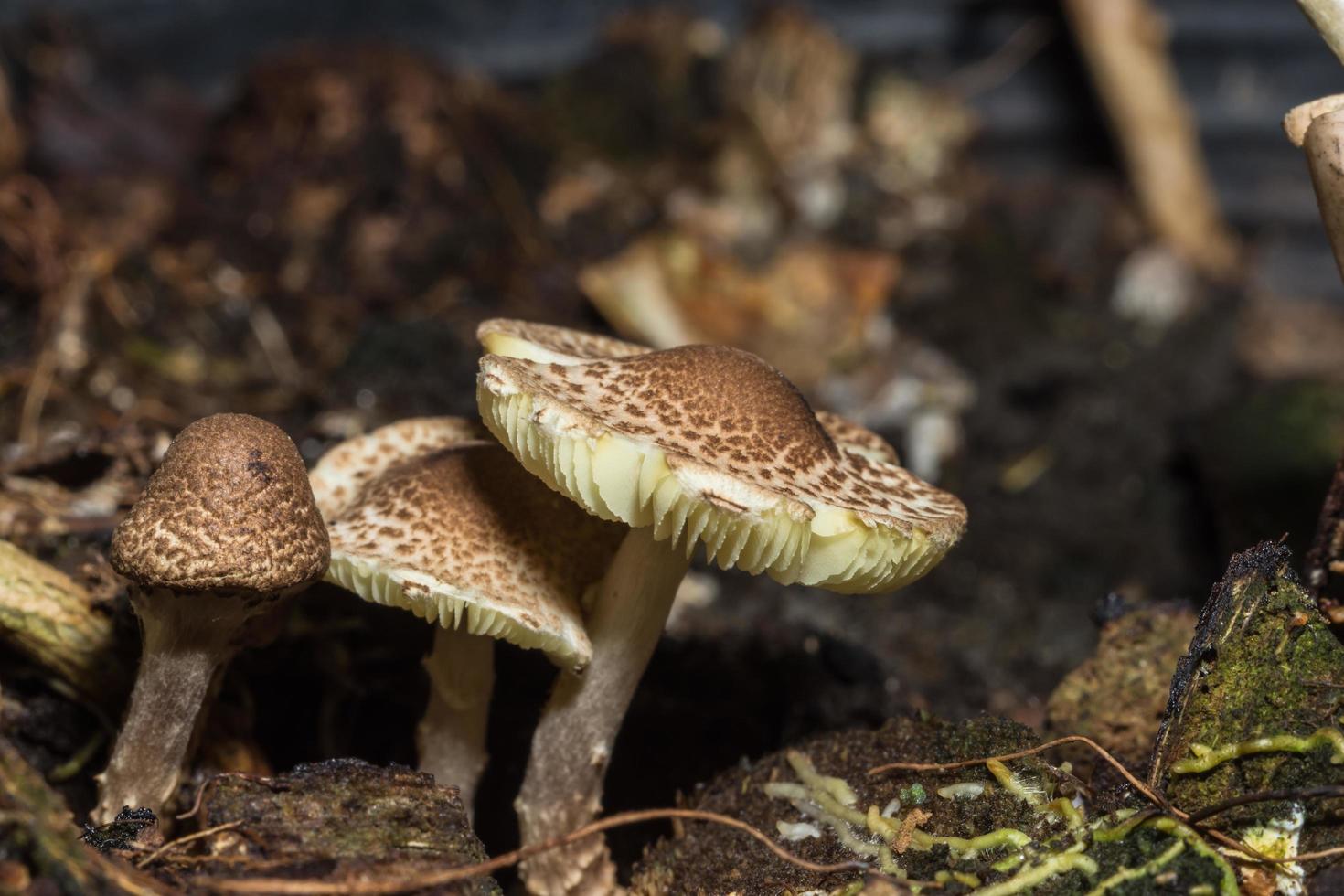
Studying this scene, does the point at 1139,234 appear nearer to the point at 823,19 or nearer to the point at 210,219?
the point at 823,19

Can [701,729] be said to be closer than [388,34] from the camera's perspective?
Yes

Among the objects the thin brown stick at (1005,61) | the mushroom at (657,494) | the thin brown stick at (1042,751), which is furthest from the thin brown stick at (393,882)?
the thin brown stick at (1005,61)

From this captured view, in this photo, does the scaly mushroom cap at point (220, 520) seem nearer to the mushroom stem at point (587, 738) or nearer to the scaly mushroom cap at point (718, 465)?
the scaly mushroom cap at point (718, 465)

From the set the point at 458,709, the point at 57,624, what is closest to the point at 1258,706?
the point at 458,709

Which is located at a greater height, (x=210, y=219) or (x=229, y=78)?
(x=229, y=78)

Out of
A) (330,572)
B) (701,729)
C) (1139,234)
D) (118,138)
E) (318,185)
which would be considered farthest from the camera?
(1139,234)

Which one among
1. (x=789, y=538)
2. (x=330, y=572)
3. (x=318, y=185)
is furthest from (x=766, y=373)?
(x=318, y=185)

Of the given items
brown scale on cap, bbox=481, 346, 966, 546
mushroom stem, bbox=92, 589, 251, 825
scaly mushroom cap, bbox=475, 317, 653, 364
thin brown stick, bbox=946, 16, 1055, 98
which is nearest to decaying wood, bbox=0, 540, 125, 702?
mushroom stem, bbox=92, 589, 251, 825
